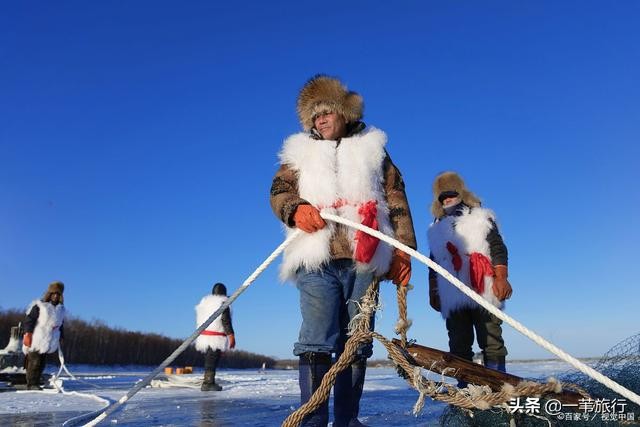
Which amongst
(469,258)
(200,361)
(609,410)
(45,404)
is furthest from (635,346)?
(200,361)

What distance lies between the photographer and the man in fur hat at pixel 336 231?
105 inches

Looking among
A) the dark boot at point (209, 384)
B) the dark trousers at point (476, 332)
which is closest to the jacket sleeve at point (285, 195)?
the dark trousers at point (476, 332)

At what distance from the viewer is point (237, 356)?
41062 mm

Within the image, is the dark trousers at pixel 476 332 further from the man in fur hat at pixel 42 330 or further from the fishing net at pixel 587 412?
the man in fur hat at pixel 42 330

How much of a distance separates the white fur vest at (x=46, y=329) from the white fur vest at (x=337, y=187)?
6.88 meters

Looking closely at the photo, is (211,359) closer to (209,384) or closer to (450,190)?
(209,384)

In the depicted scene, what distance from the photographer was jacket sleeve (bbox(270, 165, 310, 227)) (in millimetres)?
2816

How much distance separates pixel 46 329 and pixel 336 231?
7.18 metres

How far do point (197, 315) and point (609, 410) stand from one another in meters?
7.23

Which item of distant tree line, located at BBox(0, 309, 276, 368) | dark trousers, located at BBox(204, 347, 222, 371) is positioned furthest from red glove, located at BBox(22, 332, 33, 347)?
distant tree line, located at BBox(0, 309, 276, 368)

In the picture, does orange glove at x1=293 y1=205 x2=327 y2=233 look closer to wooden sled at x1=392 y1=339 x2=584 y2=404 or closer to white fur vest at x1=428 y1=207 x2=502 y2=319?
wooden sled at x1=392 y1=339 x2=584 y2=404

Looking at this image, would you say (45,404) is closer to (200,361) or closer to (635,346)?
(635,346)

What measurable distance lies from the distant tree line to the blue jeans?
22.5 m

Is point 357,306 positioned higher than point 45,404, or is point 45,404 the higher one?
point 357,306
